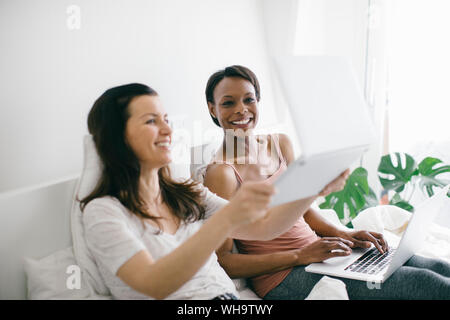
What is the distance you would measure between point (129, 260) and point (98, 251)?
3.8 inches

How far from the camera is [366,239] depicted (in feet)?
4.82

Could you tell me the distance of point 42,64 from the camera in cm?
131

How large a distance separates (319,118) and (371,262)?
72 cm

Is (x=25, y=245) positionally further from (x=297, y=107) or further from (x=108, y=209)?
(x=297, y=107)

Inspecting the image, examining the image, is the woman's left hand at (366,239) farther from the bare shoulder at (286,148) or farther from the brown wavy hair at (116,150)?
the brown wavy hair at (116,150)

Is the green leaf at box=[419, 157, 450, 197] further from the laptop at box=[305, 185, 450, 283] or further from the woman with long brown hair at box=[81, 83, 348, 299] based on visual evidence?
the woman with long brown hair at box=[81, 83, 348, 299]

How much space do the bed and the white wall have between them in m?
0.23

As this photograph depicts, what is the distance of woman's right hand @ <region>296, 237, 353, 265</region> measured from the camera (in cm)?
132

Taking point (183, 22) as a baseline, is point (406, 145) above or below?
below

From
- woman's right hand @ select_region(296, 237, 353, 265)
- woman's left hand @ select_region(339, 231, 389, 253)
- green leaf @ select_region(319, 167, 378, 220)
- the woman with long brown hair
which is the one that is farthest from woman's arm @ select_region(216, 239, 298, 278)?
green leaf @ select_region(319, 167, 378, 220)

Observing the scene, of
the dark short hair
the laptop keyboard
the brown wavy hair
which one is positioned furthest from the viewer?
the dark short hair

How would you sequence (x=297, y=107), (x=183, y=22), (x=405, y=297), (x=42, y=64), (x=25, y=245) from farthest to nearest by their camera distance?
(x=183, y=22), (x=42, y=64), (x=405, y=297), (x=25, y=245), (x=297, y=107)
